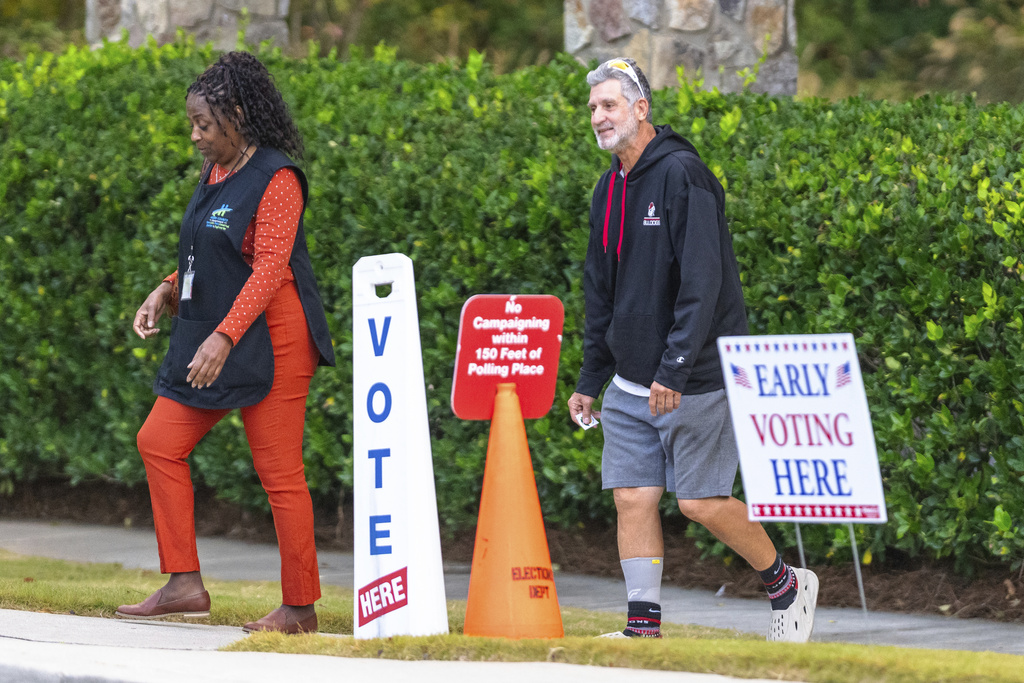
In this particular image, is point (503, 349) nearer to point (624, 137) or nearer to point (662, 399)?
point (662, 399)

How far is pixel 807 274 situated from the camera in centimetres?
604

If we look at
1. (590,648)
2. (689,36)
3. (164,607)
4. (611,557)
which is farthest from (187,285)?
(689,36)

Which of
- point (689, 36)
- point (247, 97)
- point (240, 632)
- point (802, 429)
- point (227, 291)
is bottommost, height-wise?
point (240, 632)

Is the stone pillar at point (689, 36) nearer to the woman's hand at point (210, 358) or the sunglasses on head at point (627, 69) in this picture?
the sunglasses on head at point (627, 69)

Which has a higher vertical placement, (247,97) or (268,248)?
(247,97)

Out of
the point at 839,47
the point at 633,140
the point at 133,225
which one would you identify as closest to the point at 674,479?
the point at 633,140

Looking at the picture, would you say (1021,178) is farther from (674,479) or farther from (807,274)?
(674,479)

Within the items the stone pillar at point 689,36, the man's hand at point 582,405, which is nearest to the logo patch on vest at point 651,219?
the man's hand at point 582,405

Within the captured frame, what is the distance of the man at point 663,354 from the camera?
183 inches

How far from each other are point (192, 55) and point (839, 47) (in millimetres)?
12791

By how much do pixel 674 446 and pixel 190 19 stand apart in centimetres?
674

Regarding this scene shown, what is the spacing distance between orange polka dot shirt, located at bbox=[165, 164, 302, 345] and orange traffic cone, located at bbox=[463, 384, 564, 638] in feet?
3.13

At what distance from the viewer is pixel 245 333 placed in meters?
5.11

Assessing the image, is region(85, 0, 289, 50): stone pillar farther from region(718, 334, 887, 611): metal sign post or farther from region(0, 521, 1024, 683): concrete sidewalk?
region(718, 334, 887, 611): metal sign post
